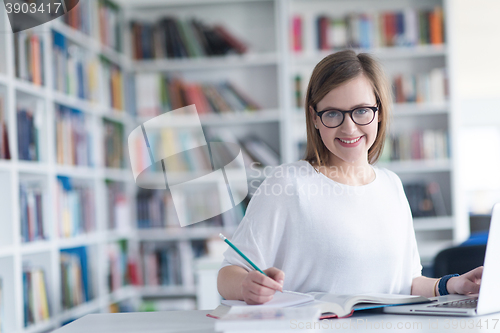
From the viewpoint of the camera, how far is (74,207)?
9.10 feet

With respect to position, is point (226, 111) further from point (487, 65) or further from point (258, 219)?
point (487, 65)

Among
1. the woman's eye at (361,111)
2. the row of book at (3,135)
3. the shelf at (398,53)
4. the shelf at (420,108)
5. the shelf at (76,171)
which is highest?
the shelf at (398,53)

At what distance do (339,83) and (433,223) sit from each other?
262 centimetres

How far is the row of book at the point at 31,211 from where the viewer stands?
2258mm

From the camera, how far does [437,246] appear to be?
313 cm

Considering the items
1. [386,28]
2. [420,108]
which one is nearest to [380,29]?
[386,28]

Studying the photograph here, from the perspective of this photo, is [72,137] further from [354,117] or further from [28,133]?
[354,117]

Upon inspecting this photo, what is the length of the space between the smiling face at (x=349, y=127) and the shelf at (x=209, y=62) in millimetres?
2493

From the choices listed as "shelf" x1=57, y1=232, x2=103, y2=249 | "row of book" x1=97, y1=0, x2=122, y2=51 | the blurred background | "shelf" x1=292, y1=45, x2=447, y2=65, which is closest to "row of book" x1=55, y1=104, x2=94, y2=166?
the blurred background

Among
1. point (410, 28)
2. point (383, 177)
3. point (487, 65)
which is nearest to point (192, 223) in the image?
point (410, 28)

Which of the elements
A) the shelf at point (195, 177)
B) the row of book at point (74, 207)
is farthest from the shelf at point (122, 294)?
the shelf at point (195, 177)

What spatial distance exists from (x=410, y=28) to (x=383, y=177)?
261 cm

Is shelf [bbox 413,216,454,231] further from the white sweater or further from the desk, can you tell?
the desk

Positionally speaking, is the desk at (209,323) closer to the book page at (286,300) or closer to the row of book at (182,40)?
the book page at (286,300)
